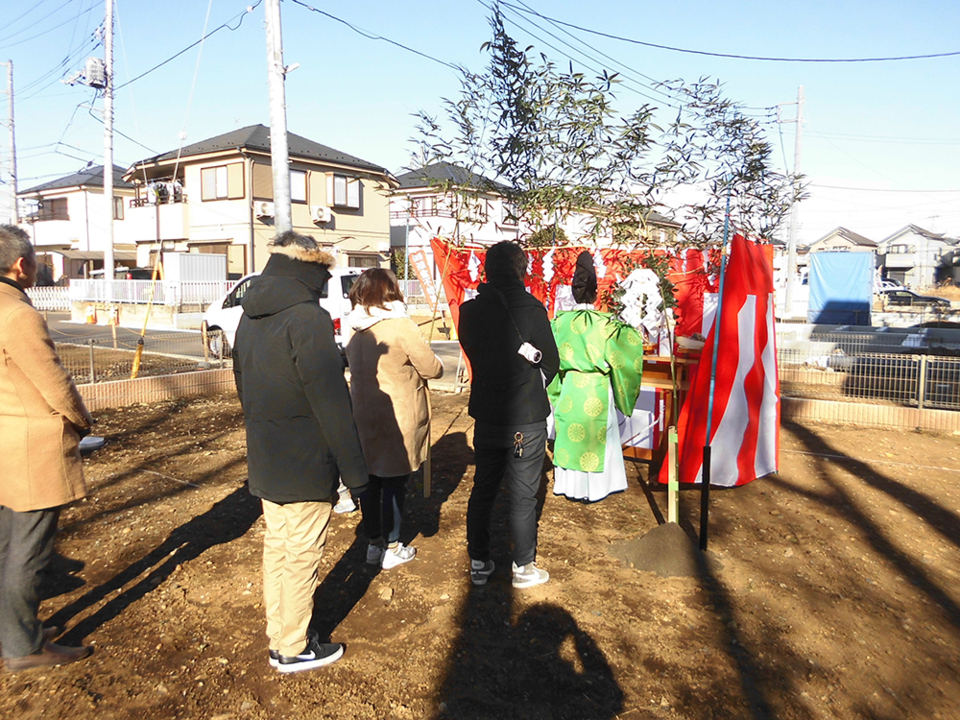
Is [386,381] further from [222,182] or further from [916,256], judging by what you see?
[916,256]

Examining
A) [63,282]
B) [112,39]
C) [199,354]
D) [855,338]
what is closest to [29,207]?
[63,282]

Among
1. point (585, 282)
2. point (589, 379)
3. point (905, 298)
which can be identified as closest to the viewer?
point (585, 282)

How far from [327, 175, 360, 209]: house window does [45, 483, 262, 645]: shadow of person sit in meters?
21.8

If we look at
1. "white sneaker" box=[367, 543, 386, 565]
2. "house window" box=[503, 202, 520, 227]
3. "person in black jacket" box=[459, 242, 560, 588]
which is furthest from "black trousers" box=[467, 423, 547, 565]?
"house window" box=[503, 202, 520, 227]

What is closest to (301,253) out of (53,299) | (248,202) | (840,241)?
(248,202)

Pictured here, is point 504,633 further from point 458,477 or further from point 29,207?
point 29,207

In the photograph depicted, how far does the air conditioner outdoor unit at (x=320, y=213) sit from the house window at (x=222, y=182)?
270cm

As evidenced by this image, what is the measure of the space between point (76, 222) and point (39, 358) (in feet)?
120

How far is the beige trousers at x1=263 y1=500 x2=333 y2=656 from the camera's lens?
2629 millimetres

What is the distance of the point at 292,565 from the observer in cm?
265

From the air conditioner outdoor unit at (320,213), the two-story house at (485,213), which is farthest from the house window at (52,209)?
the two-story house at (485,213)

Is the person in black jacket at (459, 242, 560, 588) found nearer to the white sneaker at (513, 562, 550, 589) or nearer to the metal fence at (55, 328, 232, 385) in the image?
the white sneaker at (513, 562, 550, 589)

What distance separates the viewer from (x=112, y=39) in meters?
18.2

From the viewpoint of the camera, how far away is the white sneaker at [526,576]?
3.55 m
